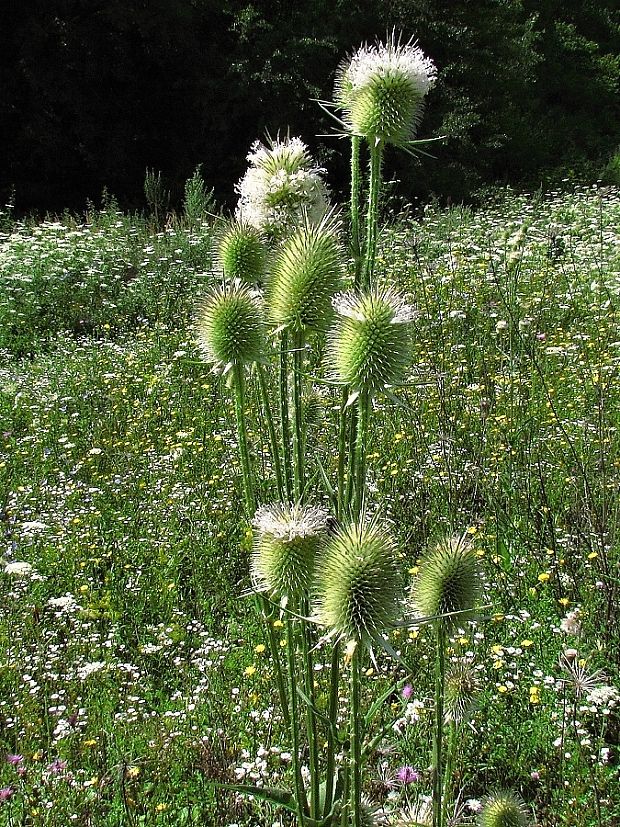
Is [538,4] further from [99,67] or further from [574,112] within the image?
[99,67]

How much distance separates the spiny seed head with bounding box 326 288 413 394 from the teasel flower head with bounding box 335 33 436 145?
0.32 m

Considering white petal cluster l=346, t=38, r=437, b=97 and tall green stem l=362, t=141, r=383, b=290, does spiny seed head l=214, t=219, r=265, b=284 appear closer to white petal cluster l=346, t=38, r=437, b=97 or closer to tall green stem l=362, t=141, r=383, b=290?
tall green stem l=362, t=141, r=383, b=290

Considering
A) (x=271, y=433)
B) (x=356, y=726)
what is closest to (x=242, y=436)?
(x=271, y=433)

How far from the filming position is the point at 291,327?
5.14 feet

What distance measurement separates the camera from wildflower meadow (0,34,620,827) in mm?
1571

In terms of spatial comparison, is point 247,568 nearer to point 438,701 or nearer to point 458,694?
point 458,694

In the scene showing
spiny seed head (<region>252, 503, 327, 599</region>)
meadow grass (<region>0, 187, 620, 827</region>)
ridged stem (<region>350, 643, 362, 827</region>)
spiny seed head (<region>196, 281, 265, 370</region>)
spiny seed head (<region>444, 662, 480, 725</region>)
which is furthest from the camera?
meadow grass (<region>0, 187, 620, 827</region>)

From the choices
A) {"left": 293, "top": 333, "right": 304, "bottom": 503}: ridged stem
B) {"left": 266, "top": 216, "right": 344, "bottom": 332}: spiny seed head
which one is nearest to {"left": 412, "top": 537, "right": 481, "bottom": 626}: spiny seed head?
{"left": 293, "top": 333, "right": 304, "bottom": 503}: ridged stem

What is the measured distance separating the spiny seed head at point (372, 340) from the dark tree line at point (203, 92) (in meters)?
12.2

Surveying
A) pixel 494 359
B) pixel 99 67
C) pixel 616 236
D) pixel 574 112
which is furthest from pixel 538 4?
pixel 494 359

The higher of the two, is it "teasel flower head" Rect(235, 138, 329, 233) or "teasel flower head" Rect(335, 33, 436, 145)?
"teasel flower head" Rect(335, 33, 436, 145)

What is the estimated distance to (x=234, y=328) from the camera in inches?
66.0

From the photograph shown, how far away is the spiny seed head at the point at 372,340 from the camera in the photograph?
1.48 m

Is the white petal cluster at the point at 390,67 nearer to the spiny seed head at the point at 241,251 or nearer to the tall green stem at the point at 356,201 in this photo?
the tall green stem at the point at 356,201
